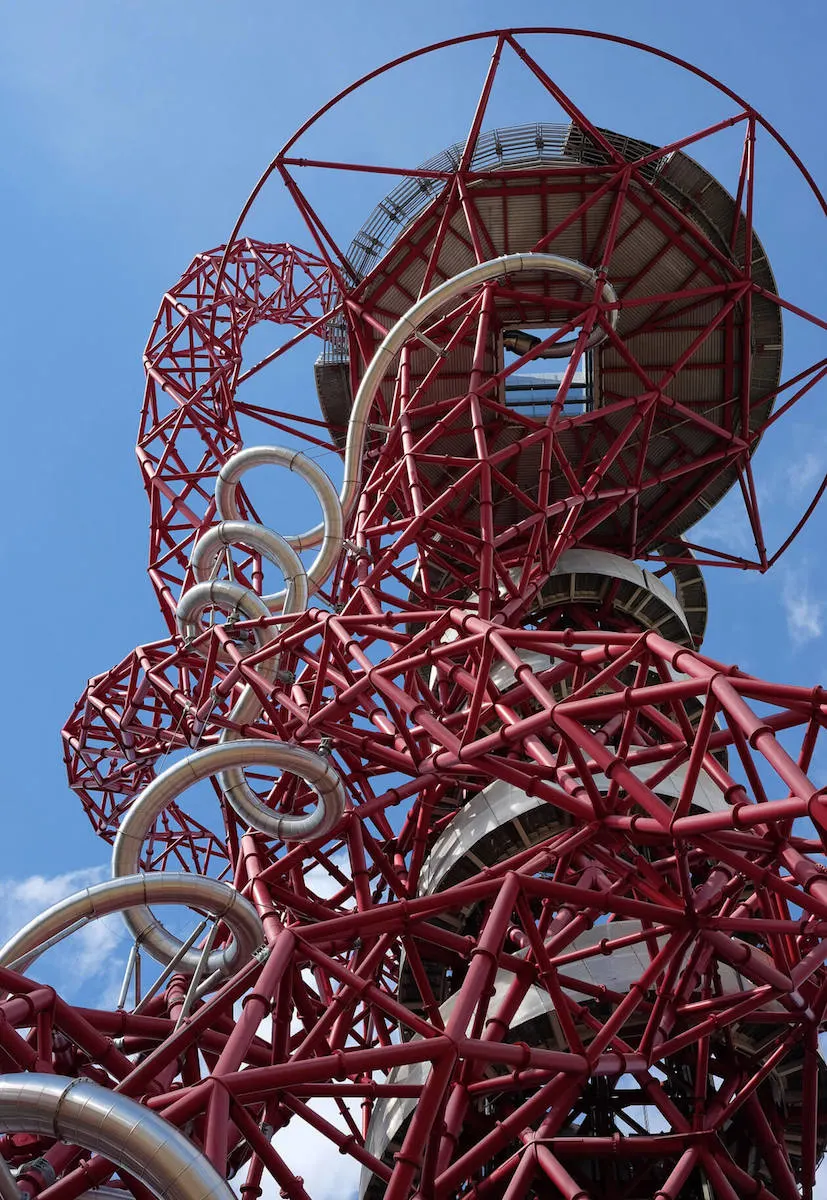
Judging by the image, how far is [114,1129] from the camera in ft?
37.5

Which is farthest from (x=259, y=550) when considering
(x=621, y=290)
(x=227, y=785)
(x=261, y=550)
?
(x=621, y=290)

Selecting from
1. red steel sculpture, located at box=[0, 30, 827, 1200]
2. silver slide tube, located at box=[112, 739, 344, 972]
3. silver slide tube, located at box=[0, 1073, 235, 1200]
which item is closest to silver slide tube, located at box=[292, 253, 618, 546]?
red steel sculpture, located at box=[0, 30, 827, 1200]

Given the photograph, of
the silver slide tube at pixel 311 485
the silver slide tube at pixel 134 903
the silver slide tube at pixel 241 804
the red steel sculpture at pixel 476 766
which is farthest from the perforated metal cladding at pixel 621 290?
the silver slide tube at pixel 134 903

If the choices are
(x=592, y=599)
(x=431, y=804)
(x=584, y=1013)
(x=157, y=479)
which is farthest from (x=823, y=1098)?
(x=157, y=479)

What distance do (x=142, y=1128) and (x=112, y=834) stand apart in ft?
75.8

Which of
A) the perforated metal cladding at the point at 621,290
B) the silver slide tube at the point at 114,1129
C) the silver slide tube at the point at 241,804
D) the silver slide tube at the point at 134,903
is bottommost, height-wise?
the silver slide tube at the point at 114,1129

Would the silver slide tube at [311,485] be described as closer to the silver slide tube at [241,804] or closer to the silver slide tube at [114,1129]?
the silver slide tube at [241,804]

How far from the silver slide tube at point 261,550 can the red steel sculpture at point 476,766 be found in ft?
0.39

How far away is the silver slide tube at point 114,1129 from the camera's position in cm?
1126

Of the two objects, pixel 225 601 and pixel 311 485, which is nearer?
pixel 225 601

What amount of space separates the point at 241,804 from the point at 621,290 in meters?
18.8

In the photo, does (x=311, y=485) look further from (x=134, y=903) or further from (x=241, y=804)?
(x=134, y=903)

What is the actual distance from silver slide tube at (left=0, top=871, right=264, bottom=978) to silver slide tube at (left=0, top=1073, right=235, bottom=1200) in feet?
18.8

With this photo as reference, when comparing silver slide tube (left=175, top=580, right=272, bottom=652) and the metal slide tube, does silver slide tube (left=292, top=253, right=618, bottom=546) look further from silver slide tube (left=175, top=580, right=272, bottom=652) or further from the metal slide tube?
silver slide tube (left=175, top=580, right=272, bottom=652)
